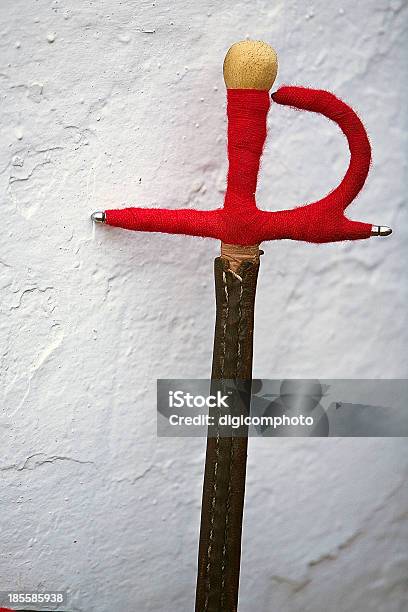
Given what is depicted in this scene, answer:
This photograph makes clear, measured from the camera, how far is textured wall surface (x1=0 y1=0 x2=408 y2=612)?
2.67ft

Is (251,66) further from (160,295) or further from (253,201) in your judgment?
(160,295)

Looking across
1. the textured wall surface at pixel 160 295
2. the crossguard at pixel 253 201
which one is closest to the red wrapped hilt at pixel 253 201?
the crossguard at pixel 253 201

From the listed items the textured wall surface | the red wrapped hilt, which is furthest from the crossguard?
the textured wall surface

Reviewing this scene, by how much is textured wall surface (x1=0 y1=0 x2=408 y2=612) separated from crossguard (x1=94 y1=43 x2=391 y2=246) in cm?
11

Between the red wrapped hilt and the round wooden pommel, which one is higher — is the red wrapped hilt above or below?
below

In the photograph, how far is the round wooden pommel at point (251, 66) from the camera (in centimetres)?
72

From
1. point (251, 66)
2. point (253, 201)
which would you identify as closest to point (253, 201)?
point (253, 201)

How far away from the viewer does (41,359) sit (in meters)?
0.86

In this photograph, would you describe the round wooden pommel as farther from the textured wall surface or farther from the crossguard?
the textured wall surface

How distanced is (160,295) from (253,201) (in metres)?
0.19

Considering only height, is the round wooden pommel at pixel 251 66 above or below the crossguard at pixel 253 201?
above

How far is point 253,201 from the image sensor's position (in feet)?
2.54

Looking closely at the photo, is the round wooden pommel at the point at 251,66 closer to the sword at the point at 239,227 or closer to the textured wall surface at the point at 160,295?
the sword at the point at 239,227

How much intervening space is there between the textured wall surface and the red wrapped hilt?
0.37ft
